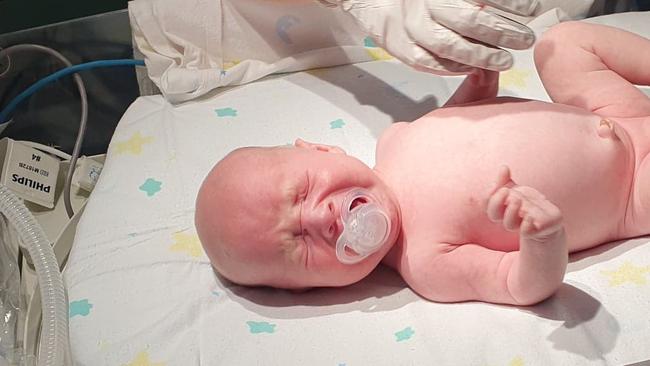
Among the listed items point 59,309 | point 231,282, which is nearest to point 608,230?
point 231,282

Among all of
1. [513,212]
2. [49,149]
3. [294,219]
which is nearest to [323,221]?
[294,219]

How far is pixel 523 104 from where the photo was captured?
129 centimetres

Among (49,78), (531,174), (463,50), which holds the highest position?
(463,50)

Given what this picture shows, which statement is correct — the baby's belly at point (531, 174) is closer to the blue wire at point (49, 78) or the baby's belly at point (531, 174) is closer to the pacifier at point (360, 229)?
the pacifier at point (360, 229)

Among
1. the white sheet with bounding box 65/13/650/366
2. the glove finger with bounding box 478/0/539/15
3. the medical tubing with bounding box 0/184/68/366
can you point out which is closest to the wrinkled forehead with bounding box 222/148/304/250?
the white sheet with bounding box 65/13/650/366

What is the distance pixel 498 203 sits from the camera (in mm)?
1023

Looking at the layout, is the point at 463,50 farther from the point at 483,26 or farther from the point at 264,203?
the point at 264,203

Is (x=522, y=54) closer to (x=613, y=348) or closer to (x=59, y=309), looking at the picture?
(x=613, y=348)

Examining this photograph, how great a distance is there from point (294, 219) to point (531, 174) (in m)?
0.34

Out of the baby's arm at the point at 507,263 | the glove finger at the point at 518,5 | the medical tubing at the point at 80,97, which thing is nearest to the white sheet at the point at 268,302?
the baby's arm at the point at 507,263

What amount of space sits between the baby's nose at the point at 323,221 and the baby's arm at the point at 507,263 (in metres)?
0.13

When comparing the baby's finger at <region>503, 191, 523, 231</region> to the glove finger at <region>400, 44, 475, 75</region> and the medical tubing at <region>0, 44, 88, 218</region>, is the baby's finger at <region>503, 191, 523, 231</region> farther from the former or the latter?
the medical tubing at <region>0, 44, 88, 218</region>

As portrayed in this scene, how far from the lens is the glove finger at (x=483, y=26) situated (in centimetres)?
126

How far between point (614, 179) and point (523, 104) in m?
0.17
